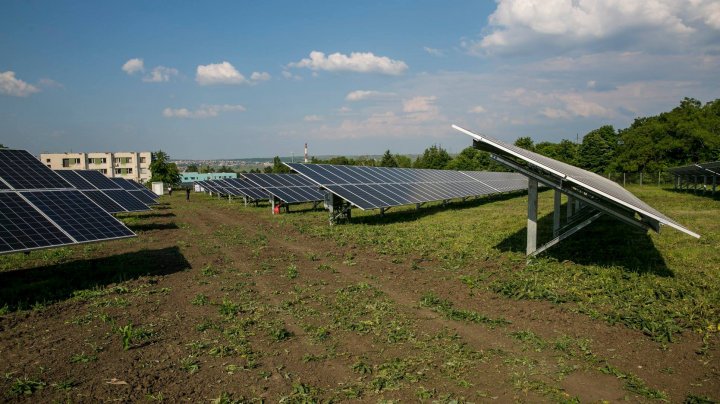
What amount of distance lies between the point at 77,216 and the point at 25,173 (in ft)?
11.1

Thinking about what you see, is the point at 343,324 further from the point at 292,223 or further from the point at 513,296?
the point at 292,223

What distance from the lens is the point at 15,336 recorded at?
8.17m

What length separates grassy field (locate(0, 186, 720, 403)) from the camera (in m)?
6.23

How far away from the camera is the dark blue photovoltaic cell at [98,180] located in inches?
1187

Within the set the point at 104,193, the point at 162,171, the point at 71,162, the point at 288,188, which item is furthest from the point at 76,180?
the point at 71,162

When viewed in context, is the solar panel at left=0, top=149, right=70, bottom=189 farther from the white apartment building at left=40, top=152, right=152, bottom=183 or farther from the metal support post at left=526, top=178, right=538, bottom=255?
the white apartment building at left=40, top=152, right=152, bottom=183

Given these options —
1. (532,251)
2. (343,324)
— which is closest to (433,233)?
(532,251)

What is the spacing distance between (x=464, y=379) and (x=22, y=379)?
6657 mm

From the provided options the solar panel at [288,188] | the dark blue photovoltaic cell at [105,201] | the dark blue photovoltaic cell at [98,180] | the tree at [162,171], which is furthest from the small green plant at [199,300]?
the tree at [162,171]

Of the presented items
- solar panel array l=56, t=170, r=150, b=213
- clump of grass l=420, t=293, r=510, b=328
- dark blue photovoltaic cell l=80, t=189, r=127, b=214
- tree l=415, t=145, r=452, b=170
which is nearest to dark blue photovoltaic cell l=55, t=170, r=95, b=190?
solar panel array l=56, t=170, r=150, b=213

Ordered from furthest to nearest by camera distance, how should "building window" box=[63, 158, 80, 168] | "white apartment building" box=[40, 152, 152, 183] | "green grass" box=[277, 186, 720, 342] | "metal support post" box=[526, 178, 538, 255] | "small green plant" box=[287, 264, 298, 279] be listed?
"building window" box=[63, 158, 80, 168], "white apartment building" box=[40, 152, 152, 183], "small green plant" box=[287, 264, 298, 279], "metal support post" box=[526, 178, 538, 255], "green grass" box=[277, 186, 720, 342]

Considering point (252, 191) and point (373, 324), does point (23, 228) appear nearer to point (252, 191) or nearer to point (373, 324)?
point (373, 324)

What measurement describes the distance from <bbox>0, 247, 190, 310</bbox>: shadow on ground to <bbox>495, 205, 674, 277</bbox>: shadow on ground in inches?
467

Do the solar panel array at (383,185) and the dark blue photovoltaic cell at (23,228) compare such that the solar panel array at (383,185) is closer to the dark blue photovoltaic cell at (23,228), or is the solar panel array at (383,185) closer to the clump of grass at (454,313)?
the clump of grass at (454,313)
